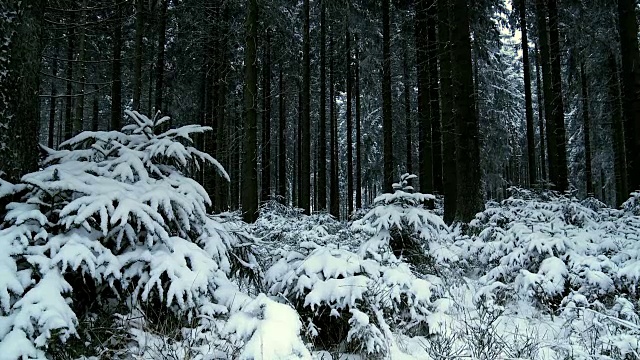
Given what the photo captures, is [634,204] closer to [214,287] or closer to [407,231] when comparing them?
[407,231]

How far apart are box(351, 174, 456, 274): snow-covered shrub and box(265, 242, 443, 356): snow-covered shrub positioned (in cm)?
79

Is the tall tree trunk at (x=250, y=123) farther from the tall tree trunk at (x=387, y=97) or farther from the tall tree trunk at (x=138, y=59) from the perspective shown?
the tall tree trunk at (x=387, y=97)

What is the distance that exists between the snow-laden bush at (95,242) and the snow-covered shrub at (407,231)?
6.30ft

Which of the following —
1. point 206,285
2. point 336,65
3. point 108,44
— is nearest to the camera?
point 206,285

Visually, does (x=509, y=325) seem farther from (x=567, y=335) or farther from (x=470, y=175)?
(x=470, y=175)

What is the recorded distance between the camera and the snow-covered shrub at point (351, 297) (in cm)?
328

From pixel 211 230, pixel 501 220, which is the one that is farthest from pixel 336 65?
pixel 211 230

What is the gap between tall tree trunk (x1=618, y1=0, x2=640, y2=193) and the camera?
10.1 meters

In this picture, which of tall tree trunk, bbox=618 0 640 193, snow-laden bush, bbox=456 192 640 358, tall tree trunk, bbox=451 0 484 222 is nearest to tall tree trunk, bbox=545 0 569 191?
tall tree trunk, bbox=618 0 640 193

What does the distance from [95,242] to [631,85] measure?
12.3 metres

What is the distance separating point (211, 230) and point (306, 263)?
1.01 meters

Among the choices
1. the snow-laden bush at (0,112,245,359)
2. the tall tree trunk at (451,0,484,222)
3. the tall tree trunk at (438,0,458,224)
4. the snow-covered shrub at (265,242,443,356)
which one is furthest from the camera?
the tall tree trunk at (438,0,458,224)

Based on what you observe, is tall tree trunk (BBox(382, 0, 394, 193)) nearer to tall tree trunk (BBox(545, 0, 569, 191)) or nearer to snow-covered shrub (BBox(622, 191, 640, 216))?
tall tree trunk (BBox(545, 0, 569, 191))

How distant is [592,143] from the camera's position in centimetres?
2802
